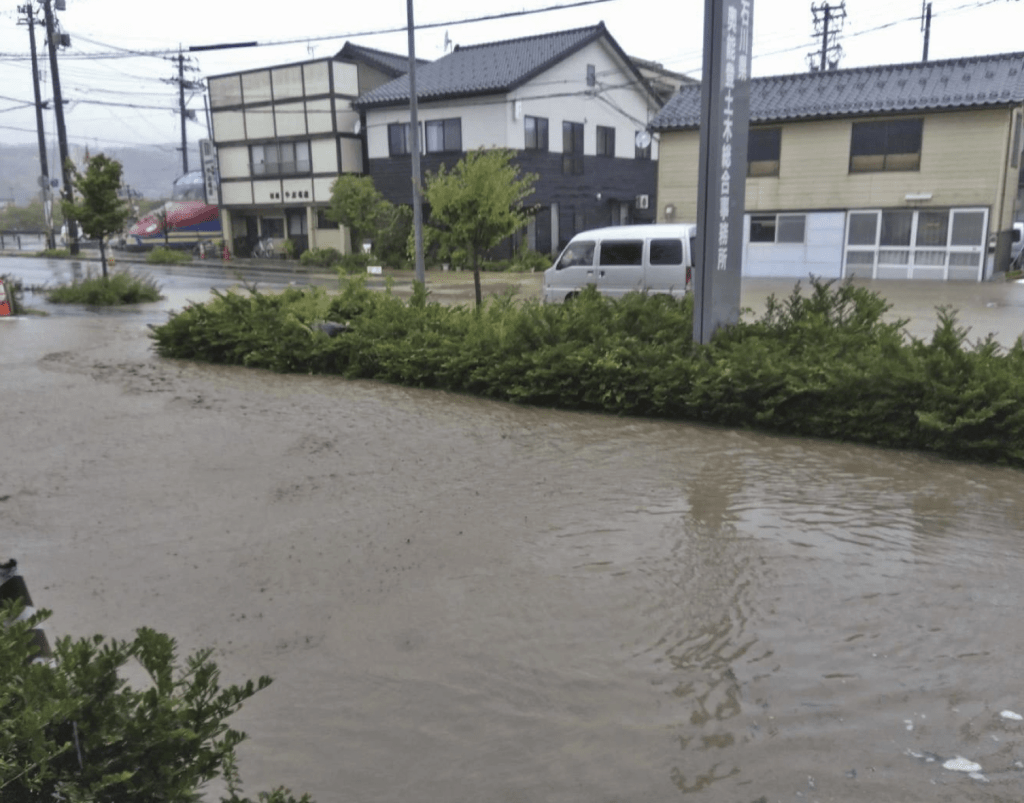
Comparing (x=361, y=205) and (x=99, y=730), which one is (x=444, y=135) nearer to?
(x=361, y=205)

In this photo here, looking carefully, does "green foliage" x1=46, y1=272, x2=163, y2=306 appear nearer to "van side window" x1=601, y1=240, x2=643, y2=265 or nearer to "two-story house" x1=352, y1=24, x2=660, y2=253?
"van side window" x1=601, y1=240, x2=643, y2=265

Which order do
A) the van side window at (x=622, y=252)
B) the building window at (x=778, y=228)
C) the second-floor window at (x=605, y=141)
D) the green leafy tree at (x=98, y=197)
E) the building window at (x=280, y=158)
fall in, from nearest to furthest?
the van side window at (x=622, y=252) < the green leafy tree at (x=98, y=197) < the building window at (x=778, y=228) < the second-floor window at (x=605, y=141) < the building window at (x=280, y=158)

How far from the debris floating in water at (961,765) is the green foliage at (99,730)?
2504 millimetres

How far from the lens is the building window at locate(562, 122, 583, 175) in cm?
3422

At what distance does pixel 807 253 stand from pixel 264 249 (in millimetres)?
24770

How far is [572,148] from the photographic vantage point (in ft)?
114

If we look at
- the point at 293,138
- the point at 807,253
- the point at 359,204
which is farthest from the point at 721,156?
the point at 293,138

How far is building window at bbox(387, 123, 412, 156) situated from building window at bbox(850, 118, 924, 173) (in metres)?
16.9

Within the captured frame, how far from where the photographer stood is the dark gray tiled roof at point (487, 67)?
1248 inches

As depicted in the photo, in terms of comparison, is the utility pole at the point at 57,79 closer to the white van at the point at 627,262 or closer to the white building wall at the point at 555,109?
the white building wall at the point at 555,109

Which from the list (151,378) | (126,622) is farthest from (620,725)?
(151,378)

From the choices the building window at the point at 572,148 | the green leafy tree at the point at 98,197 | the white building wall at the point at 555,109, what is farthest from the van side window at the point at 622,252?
the building window at the point at 572,148

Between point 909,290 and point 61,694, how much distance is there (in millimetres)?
23211

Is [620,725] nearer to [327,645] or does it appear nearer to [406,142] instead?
[327,645]
